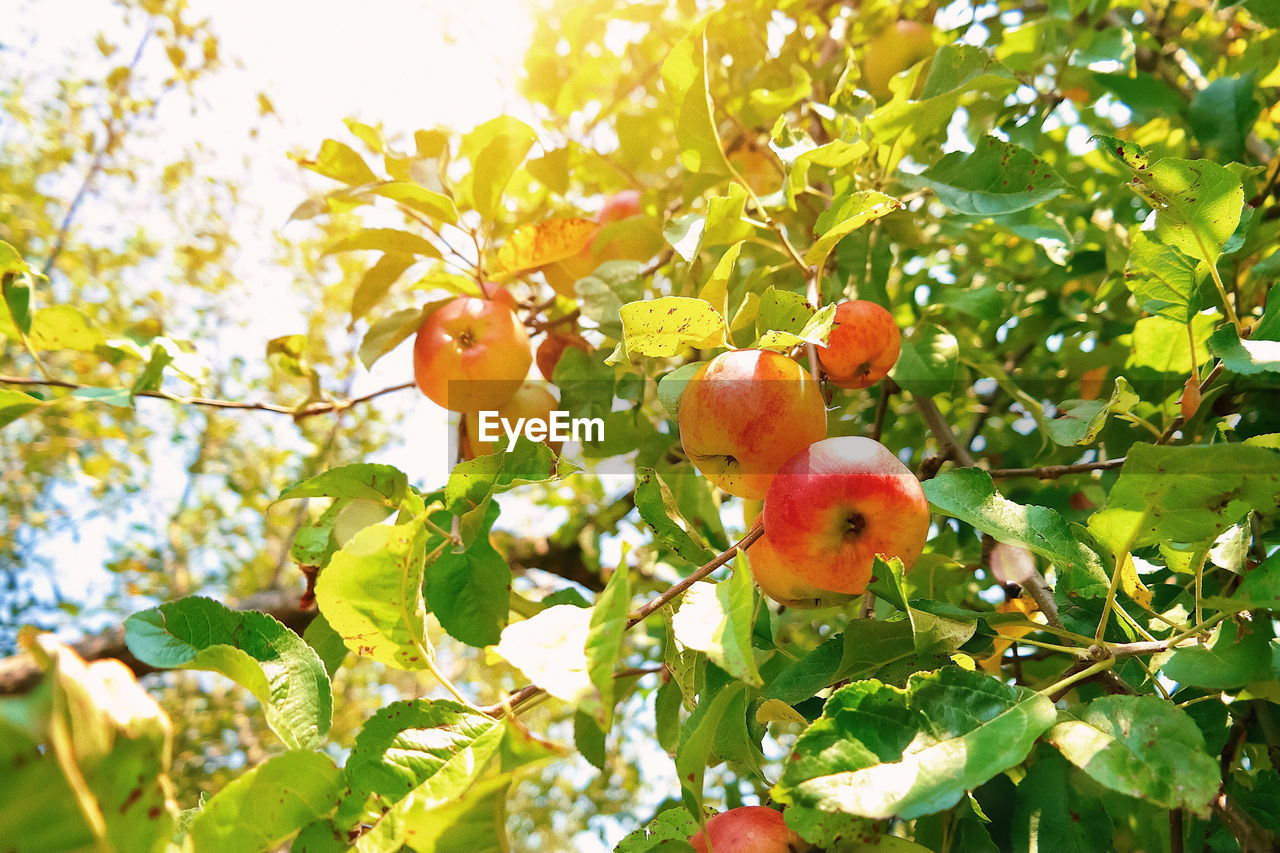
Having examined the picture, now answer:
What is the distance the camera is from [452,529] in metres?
0.78

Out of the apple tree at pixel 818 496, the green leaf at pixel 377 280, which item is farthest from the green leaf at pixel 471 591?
the green leaf at pixel 377 280

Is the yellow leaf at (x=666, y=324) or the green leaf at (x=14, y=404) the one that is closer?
the yellow leaf at (x=666, y=324)

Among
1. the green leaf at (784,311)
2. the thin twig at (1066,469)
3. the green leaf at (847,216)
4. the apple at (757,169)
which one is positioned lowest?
the thin twig at (1066,469)

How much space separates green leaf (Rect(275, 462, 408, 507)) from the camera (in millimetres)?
721

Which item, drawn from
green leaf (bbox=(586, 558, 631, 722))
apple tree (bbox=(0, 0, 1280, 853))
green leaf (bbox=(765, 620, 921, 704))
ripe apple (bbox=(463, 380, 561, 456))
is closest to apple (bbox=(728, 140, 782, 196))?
apple tree (bbox=(0, 0, 1280, 853))

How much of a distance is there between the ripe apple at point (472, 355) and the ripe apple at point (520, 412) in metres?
0.03

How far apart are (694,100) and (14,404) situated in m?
0.89

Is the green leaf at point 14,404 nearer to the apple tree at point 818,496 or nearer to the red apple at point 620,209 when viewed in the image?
the apple tree at point 818,496

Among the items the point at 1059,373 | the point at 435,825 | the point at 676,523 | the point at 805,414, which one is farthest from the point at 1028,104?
the point at 435,825

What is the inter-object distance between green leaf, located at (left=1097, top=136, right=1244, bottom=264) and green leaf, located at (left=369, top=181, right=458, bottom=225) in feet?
2.26

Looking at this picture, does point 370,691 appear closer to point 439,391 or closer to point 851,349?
point 439,391

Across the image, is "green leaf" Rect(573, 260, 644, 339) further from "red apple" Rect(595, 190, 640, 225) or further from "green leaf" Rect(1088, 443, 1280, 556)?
"green leaf" Rect(1088, 443, 1280, 556)

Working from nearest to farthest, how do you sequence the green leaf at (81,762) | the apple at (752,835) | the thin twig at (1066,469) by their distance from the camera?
1. the green leaf at (81,762)
2. the apple at (752,835)
3. the thin twig at (1066,469)

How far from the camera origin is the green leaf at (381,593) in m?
0.52
